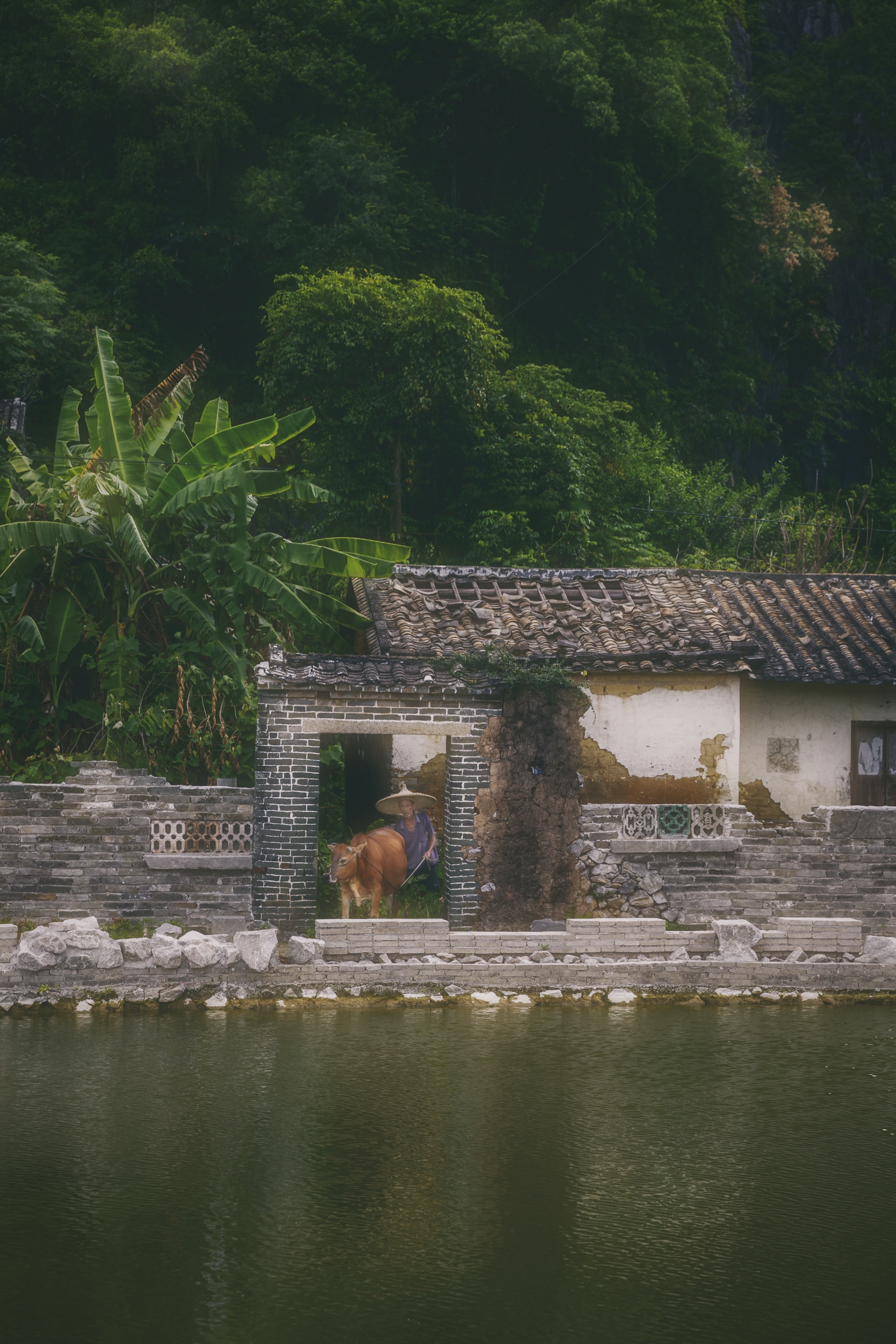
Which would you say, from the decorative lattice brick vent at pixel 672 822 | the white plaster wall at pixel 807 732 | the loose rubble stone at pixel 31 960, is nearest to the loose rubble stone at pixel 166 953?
the loose rubble stone at pixel 31 960

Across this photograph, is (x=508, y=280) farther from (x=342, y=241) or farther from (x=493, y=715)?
(x=493, y=715)

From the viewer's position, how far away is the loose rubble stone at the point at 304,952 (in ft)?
41.6

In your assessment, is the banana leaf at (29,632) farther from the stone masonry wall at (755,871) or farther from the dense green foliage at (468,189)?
the dense green foliage at (468,189)

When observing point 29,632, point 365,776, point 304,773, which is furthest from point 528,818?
point 29,632

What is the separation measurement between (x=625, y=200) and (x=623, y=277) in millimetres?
1890

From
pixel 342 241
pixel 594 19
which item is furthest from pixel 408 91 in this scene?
pixel 342 241

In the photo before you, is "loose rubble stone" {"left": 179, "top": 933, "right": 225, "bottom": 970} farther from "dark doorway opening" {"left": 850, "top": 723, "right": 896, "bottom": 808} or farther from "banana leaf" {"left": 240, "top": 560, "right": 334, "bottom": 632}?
"dark doorway opening" {"left": 850, "top": 723, "right": 896, "bottom": 808}

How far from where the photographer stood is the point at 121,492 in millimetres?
15406

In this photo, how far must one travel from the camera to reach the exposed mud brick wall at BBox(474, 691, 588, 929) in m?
14.5

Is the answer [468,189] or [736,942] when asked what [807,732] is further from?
[468,189]

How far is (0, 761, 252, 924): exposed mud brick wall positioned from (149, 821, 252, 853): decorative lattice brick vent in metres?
0.10

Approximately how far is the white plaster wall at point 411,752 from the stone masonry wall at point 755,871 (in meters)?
2.45

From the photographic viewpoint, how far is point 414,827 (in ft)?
48.1

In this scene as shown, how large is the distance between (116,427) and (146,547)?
1734 millimetres
